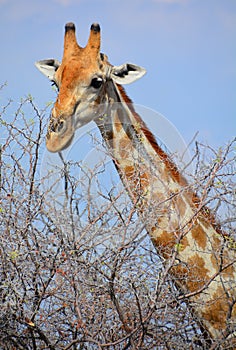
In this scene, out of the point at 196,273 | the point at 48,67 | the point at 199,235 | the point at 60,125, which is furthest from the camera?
the point at 48,67

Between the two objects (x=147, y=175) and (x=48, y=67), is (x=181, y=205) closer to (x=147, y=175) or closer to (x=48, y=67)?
(x=147, y=175)

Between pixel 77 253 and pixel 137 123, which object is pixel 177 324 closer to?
pixel 77 253

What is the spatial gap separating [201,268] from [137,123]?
1.17 meters

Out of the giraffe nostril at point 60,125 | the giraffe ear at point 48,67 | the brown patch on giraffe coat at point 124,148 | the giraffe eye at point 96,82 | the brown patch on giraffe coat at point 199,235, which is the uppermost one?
the giraffe ear at point 48,67

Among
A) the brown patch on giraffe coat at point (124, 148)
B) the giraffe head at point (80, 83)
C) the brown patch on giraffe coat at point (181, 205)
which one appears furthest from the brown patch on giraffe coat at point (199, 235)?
the giraffe head at point (80, 83)

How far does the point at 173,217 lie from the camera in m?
5.33

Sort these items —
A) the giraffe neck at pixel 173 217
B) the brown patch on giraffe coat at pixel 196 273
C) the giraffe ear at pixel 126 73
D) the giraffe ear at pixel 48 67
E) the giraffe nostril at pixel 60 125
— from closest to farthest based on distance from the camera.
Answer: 1. the giraffe neck at pixel 173 217
2. the brown patch on giraffe coat at pixel 196 273
3. the giraffe nostril at pixel 60 125
4. the giraffe ear at pixel 126 73
5. the giraffe ear at pixel 48 67

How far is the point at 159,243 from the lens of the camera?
5355 mm

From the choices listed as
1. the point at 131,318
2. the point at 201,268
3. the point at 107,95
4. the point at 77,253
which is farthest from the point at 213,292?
the point at 107,95

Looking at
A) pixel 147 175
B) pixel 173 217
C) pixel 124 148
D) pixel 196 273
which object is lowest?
pixel 196 273

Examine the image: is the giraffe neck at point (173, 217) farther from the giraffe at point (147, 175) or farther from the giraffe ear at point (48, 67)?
the giraffe ear at point (48, 67)

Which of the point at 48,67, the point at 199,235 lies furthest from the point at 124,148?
the point at 48,67

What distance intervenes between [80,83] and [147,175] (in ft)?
3.13

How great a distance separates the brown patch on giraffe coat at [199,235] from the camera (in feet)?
17.6
